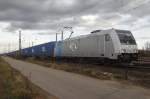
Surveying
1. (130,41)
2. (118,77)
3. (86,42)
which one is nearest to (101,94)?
(118,77)

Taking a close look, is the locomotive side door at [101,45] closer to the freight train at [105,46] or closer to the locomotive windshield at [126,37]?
the freight train at [105,46]

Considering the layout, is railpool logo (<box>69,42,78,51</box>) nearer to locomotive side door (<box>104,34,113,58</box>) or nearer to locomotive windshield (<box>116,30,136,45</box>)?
locomotive side door (<box>104,34,113,58</box>)

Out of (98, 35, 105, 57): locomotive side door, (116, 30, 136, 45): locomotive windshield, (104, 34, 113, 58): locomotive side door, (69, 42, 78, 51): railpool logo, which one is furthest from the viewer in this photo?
(69, 42, 78, 51): railpool logo

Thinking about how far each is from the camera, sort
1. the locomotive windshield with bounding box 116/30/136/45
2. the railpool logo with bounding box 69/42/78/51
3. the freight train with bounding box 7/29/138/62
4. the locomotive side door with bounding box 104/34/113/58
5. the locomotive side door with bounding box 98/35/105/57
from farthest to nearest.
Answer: the railpool logo with bounding box 69/42/78/51 < the locomotive side door with bounding box 98/35/105/57 < the locomotive windshield with bounding box 116/30/136/45 < the locomotive side door with bounding box 104/34/113/58 < the freight train with bounding box 7/29/138/62

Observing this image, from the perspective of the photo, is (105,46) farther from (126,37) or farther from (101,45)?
(126,37)

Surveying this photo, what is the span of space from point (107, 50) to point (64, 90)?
511 inches

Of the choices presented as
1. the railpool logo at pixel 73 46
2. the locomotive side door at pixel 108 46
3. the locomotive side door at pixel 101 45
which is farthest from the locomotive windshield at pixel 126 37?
the railpool logo at pixel 73 46

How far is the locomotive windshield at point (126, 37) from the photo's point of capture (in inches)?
1046

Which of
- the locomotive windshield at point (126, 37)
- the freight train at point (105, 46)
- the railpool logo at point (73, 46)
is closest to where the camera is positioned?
the freight train at point (105, 46)

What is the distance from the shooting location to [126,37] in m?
27.1

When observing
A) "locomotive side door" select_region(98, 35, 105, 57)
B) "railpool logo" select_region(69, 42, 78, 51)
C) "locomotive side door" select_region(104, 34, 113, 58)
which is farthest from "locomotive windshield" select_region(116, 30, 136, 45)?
"railpool logo" select_region(69, 42, 78, 51)

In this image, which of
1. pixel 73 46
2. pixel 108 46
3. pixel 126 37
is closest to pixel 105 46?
pixel 108 46

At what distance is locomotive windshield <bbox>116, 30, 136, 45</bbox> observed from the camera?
26578 mm

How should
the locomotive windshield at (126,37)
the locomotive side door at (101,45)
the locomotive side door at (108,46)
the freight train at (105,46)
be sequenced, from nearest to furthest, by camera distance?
the freight train at (105,46) → the locomotive side door at (108,46) → the locomotive windshield at (126,37) → the locomotive side door at (101,45)
